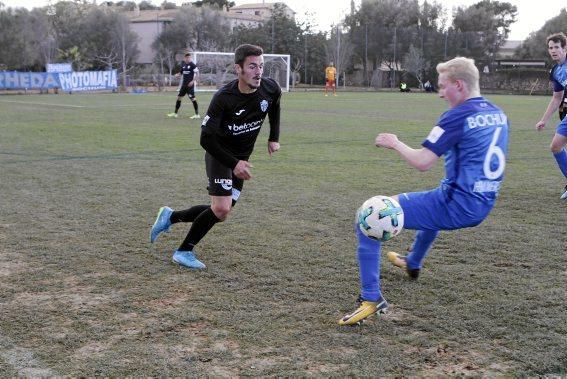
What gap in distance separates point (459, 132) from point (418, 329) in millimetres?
1241

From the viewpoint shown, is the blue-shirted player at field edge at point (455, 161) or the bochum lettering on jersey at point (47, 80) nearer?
the blue-shirted player at field edge at point (455, 161)

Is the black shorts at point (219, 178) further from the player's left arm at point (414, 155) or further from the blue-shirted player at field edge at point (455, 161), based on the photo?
the player's left arm at point (414, 155)

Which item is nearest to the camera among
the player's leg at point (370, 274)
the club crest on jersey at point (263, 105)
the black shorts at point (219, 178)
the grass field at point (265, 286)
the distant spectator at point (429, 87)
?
the grass field at point (265, 286)

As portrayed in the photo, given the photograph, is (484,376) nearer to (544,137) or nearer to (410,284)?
(410,284)

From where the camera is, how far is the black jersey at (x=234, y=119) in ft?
16.3

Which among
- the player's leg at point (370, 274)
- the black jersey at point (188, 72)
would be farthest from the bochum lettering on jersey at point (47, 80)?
the player's leg at point (370, 274)

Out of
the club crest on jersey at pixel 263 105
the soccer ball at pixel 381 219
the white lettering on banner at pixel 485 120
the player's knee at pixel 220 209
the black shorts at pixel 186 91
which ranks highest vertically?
the black shorts at pixel 186 91

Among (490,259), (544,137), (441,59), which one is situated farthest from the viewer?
(441,59)

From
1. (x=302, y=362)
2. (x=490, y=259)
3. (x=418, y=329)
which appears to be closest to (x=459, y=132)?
(x=418, y=329)

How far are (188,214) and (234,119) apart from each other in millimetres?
1066

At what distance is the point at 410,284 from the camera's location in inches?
190

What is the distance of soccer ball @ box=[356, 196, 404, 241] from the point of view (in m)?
3.96

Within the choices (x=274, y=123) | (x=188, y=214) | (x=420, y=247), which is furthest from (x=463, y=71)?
(x=188, y=214)

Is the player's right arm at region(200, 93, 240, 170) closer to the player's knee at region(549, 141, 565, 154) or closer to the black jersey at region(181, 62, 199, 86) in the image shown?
the player's knee at region(549, 141, 565, 154)
